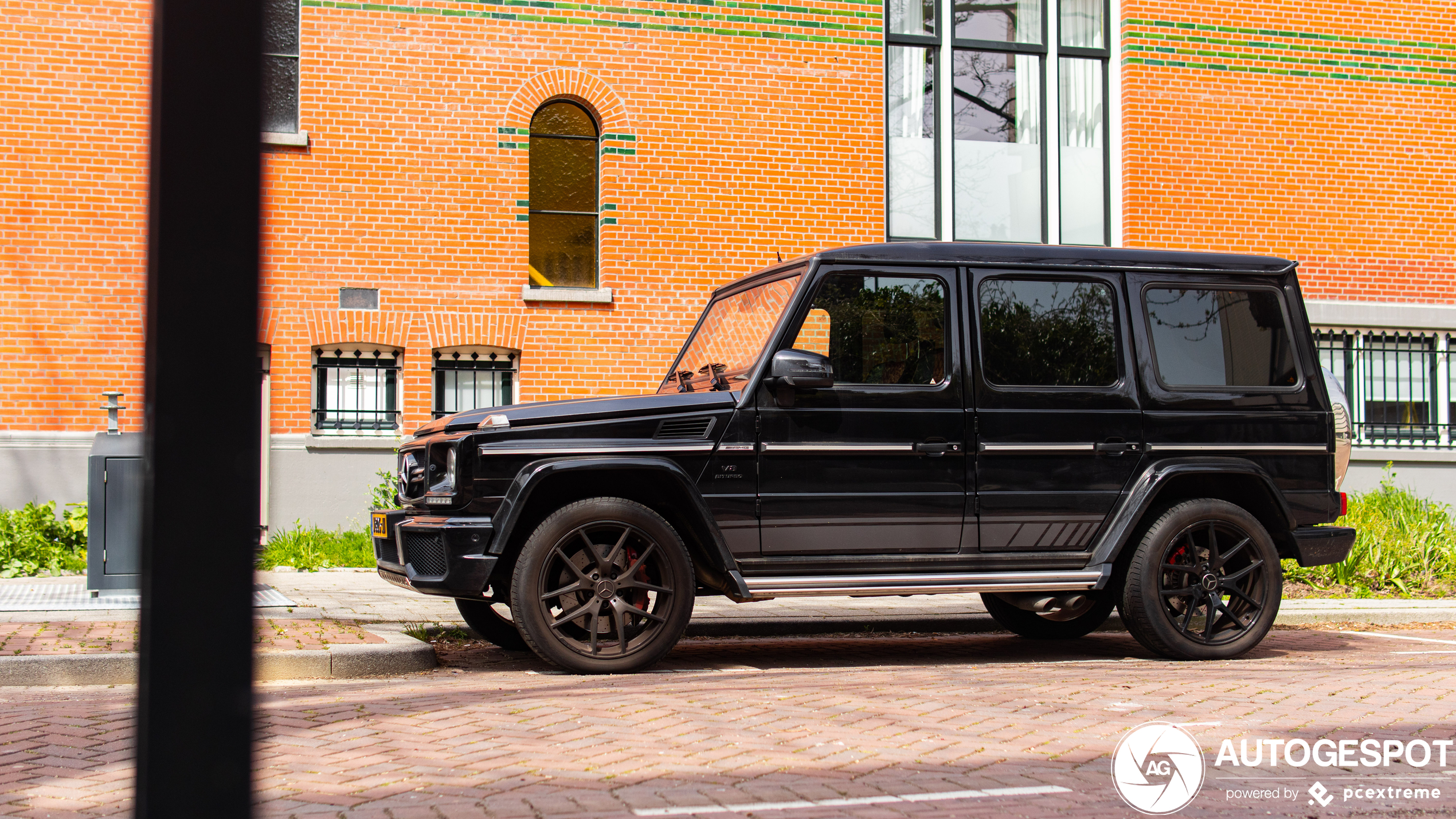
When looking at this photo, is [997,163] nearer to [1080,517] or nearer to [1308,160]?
[1308,160]

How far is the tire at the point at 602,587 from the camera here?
5789mm

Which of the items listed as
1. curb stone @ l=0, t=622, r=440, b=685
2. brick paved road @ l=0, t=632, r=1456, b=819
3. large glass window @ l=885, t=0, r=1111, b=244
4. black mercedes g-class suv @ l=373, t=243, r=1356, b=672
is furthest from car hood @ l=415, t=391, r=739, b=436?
large glass window @ l=885, t=0, r=1111, b=244

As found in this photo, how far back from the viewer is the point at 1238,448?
265 inches

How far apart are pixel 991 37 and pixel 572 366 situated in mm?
6275

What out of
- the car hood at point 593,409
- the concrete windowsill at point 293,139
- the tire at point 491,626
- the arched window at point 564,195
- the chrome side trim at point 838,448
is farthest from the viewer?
the arched window at point 564,195

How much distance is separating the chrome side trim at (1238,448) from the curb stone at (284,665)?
4.05 meters

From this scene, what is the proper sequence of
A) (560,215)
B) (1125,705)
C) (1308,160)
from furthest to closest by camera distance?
(1308,160) → (560,215) → (1125,705)

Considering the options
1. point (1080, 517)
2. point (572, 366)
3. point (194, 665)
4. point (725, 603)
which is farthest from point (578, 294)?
point (194, 665)

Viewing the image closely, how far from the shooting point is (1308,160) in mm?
14289

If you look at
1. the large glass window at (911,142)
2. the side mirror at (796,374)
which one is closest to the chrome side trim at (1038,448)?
the side mirror at (796,374)

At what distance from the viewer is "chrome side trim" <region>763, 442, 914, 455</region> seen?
6.16 m

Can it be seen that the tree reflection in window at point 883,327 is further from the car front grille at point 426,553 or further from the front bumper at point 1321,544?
the front bumper at point 1321,544

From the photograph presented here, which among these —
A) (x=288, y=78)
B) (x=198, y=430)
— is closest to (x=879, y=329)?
(x=198, y=430)

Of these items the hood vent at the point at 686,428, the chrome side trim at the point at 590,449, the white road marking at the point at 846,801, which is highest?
the hood vent at the point at 686,428
